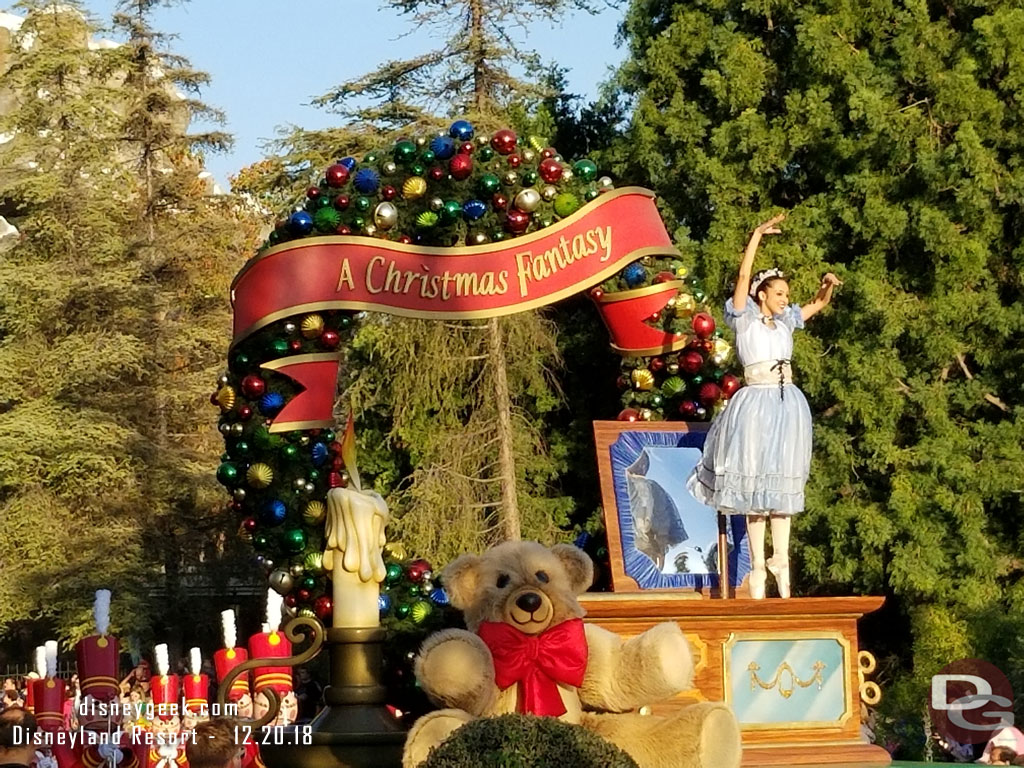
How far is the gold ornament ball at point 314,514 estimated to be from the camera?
965 cm

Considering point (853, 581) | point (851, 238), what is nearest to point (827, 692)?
point (853, 581)

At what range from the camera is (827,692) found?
8.56 metres

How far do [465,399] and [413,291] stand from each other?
29.0 ft

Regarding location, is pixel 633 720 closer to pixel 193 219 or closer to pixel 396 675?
pixel 396 675

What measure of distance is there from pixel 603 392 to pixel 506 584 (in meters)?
11.0

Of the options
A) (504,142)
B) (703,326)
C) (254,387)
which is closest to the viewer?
(254,387)

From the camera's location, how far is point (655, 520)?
→ 10.0 metres

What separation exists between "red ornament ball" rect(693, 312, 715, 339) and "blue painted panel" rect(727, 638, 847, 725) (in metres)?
2.58

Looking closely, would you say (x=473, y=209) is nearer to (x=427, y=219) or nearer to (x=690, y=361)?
(x=427, y=219)

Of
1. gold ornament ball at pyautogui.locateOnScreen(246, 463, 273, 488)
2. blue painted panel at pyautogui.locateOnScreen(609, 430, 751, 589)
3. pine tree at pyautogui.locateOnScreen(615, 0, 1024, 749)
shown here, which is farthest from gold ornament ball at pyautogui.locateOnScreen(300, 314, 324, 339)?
pine tree at pyautogui.locateOnScreen(615, 0, 1024, 749)

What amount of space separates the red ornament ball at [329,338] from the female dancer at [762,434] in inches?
95.3

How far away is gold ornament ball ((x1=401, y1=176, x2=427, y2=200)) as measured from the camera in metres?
10.2

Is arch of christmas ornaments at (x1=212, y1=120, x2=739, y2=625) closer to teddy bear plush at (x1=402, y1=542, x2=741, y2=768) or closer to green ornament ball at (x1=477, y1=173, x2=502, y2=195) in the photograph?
green ornament ball at (x1=477, y1=173, x2=502, y2=195)

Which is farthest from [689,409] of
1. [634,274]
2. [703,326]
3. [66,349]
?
[66,349]
